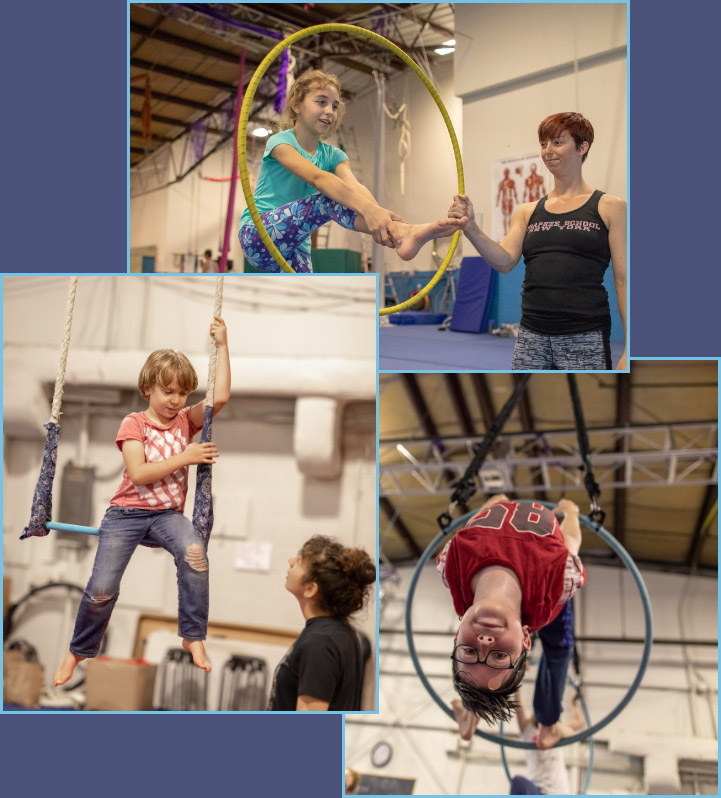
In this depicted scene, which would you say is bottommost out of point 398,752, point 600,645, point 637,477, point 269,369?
point 398,752

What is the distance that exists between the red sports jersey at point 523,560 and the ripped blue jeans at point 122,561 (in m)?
0.86

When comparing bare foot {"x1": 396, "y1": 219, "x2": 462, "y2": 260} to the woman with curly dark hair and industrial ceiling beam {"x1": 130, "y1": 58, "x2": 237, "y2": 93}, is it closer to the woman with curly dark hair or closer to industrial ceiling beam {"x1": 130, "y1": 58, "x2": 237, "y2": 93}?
the woman with curly dark hair

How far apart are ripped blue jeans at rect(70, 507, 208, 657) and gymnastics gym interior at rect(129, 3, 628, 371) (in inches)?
37.9

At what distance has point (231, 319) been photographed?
2.74 metres

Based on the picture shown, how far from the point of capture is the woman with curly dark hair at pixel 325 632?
274 centimetres

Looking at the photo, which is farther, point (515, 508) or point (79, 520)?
point (79, 520)

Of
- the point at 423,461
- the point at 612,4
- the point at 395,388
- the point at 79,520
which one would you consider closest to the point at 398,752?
the point at 423,461

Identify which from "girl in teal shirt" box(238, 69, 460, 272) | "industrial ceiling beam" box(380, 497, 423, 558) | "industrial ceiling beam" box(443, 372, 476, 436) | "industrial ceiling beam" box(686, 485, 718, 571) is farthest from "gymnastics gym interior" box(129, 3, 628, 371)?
"industrial ceiling beam" box(686, 485, 718, 571)

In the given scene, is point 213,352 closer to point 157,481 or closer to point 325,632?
point 157,481

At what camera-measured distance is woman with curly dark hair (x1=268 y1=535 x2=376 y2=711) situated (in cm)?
274

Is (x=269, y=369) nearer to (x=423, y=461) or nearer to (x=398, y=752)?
(x=423, y=461)

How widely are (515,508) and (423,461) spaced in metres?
4.59

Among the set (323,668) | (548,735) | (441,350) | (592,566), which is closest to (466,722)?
(548,735)

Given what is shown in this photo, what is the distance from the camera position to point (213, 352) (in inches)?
98.3
